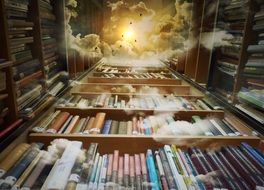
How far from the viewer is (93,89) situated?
2781 millimetres

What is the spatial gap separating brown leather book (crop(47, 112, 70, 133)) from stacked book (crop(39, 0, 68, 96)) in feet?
1.34

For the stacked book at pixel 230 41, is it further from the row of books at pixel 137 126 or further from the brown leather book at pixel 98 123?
the brown leather book at pixel 98 123

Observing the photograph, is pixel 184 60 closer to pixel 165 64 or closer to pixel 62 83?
pixel 165 64

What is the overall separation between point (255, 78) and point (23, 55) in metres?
1.81

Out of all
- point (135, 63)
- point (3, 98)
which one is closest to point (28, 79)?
point (3, 98)

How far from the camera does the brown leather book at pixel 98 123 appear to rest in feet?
5.36

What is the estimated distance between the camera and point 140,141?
1.49 metres

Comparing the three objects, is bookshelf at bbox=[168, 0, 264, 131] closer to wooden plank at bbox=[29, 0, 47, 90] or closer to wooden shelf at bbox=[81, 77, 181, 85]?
wooden shelf at bbox=[81, 77, 181, 85]

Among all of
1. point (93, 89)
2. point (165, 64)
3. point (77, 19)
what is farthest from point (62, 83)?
point (165, 64)

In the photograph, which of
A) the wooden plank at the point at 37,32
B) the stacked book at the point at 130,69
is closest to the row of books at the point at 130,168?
the wooden plank at the point at 37,32

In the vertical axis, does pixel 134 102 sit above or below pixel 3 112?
below

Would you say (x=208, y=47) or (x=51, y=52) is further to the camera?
(x=208, y=47)

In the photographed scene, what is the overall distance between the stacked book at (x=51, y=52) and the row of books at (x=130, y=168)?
1.01 m

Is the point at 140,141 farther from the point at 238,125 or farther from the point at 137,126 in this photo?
the point at 238,125
